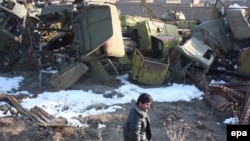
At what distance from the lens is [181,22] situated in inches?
662

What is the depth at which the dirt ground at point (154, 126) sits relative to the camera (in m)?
6.91

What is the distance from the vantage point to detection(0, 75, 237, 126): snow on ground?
8.12 m

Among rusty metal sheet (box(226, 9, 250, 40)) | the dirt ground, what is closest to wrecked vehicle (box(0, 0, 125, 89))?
the dirt ground

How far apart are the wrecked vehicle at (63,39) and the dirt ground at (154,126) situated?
48.2 inches

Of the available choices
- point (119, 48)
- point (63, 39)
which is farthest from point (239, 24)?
point (63, 39)

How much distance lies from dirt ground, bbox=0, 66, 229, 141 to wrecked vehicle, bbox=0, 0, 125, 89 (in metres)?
1.23

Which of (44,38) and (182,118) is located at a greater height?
(44,38)

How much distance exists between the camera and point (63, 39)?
36.9 ft

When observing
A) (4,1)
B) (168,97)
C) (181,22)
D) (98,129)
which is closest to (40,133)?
(98,129)

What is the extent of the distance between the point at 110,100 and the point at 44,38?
3359 mm

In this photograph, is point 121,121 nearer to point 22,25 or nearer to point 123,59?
point 123,59

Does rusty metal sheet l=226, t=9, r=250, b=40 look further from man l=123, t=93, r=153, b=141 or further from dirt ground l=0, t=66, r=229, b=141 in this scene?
man l=123, t=93, r=153, b=141

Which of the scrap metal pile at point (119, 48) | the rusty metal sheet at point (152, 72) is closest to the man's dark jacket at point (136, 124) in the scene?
the scrap metal pile at point (119, 48)

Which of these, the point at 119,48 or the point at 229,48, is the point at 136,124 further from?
the point at 229,48
